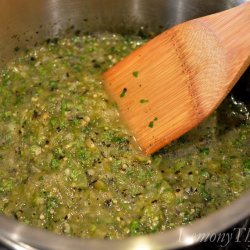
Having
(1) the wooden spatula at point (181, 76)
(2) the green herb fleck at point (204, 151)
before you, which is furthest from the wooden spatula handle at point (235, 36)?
(2) the green herb fleck at point (204, 151)

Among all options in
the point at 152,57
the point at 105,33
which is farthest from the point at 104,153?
the point at 105,33

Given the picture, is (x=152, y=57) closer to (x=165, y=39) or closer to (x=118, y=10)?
(x=165, y=39)

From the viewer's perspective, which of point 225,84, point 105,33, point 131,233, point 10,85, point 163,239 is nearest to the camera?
point 163,239

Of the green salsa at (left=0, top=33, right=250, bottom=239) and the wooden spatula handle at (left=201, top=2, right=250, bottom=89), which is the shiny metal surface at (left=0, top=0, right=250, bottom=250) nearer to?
the green salsa at (left=0, top=33, right=250, bottom=239)

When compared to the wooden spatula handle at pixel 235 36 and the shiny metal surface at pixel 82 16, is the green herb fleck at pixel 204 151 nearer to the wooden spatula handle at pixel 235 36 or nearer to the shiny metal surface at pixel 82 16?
the wooden spatula handle at pixel 235 36

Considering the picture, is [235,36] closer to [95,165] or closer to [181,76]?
[181,76]

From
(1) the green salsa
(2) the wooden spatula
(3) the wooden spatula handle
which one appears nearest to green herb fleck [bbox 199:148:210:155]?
(1) the green salsa
